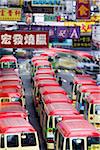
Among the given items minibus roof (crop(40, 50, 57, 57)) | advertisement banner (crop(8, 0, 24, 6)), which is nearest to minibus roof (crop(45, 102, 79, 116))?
advertisement banner (crop(8, 0, 24, 6))

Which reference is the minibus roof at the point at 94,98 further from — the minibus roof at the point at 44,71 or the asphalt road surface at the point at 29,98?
the minibus roof at the point at 44,71

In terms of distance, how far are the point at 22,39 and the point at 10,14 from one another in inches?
366

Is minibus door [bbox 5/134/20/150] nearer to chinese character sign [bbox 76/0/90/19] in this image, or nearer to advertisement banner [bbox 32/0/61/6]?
chinese character sign [bbox 76/0/90/19]

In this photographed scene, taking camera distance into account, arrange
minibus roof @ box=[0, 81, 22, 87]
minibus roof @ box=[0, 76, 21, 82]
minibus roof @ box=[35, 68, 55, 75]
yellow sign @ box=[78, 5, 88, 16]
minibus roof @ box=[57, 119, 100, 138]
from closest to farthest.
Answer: minibus roof @ box=[57, 119, 100, 138]
minibus roof @ box=[0, 81, 22, 87]
minibus roof @ box=[0, 76, 21, 82]
yellow sign @ box=[78, 5, 88, 16]
minibus roof @ box=[35, 68, 55, 75]

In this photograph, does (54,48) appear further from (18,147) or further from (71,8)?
(18,147)

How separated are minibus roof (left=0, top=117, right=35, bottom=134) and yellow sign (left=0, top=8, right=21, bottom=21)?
14.9 metres

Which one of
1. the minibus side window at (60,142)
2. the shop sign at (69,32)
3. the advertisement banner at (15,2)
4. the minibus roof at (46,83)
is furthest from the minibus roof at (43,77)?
the minibus side window at (60,142)

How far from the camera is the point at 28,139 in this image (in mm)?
17109

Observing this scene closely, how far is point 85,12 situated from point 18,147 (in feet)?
43.5

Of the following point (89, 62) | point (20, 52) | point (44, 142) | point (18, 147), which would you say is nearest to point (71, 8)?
point (20, 52)

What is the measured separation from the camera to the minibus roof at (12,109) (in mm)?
19438

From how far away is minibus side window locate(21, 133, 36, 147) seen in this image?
17.0 metres

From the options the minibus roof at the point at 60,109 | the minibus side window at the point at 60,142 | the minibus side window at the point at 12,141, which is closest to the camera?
the minibus side window at the point at 12,141

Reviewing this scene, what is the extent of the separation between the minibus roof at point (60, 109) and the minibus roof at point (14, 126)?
5.81ft
